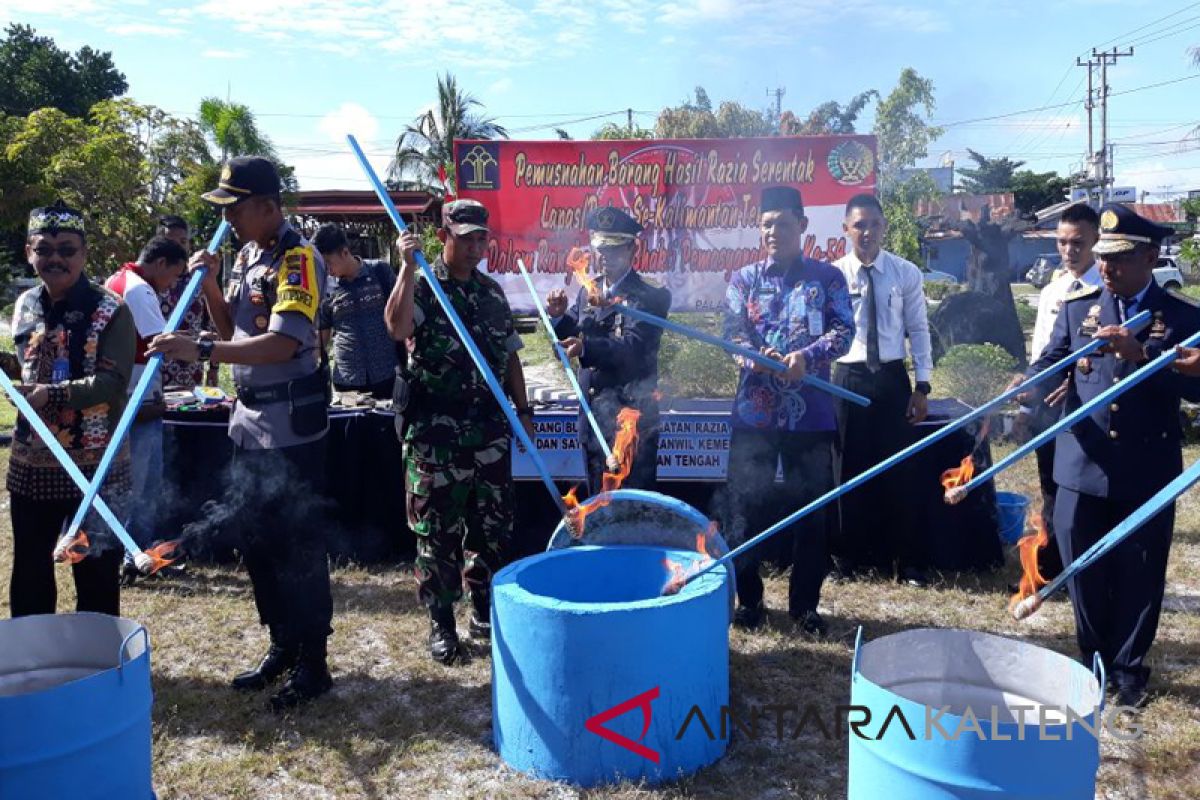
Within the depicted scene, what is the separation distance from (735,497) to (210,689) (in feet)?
9.45

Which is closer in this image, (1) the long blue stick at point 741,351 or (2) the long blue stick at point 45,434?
(2) the long blue stick at point 45,434

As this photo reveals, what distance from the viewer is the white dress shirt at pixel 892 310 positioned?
5066mm

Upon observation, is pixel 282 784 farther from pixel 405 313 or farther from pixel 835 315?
pixel 835 315

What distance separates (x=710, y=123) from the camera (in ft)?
60.6

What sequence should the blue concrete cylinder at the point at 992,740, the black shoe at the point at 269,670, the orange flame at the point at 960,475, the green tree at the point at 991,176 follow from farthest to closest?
the green tree at the point at 991,176, the orange flame at the point at 960,475, the black shoe at the point at 269,670, the blue concrete cylinder at the point at 992,740

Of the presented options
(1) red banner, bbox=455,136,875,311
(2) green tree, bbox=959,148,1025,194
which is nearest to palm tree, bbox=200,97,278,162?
(1) red banner, bbox=455,136,875,311

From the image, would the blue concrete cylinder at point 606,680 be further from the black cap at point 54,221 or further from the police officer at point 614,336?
the black cap at point 54,221

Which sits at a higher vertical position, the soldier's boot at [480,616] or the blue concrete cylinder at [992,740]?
the blue concrete cylinder at [992,740]

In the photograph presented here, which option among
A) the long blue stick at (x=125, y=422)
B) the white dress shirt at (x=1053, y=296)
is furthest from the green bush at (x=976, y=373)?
the long blue stick at (x=125, y=422)

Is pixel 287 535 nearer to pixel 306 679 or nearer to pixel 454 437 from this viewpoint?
pixel 306 679

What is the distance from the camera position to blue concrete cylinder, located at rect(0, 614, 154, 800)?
2.42m

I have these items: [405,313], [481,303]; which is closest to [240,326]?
[405,313]

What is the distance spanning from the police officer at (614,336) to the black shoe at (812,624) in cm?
121

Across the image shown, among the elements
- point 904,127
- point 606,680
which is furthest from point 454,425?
point 904,127
